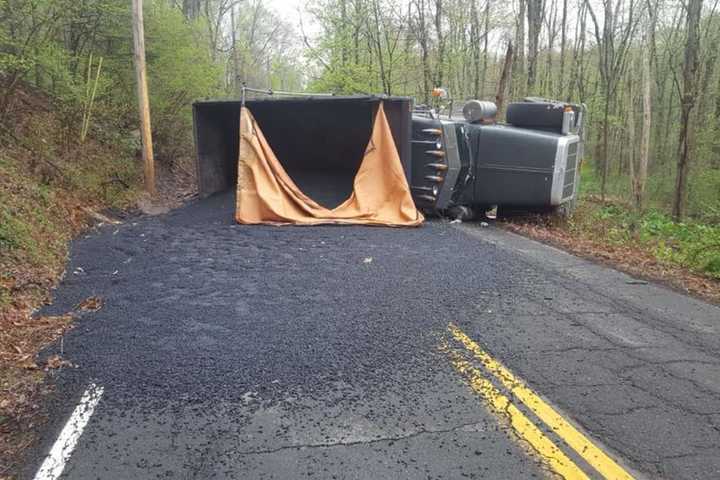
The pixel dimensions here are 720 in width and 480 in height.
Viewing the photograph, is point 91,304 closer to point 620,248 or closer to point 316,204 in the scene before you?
point 316,204

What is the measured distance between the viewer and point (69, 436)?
97.9 inches

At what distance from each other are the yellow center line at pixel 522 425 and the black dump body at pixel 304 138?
19.5 ft

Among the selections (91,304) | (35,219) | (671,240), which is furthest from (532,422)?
(671,240)

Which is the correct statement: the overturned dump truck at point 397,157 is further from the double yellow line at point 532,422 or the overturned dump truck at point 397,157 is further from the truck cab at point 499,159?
the double yellow line at point 532,422

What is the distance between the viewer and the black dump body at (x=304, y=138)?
893cm

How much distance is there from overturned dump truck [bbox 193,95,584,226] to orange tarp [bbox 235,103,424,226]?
0.02 meters

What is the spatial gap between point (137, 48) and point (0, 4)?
248cm

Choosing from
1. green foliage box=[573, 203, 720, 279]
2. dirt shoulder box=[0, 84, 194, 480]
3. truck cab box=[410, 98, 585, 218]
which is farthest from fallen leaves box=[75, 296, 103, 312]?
green foliage box=[573, 203, 720, 279]

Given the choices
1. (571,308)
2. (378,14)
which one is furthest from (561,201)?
(378,14)

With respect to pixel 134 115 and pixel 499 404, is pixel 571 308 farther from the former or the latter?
pixel 134 115

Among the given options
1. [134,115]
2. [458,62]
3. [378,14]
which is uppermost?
[378,14]

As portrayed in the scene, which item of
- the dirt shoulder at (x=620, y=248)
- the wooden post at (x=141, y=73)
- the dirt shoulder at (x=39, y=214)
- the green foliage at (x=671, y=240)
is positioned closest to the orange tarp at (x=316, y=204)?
the dirt shoulder at (x=620, y=248)

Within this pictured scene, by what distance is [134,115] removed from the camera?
1209 centimetres

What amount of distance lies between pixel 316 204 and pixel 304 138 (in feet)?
5.42
